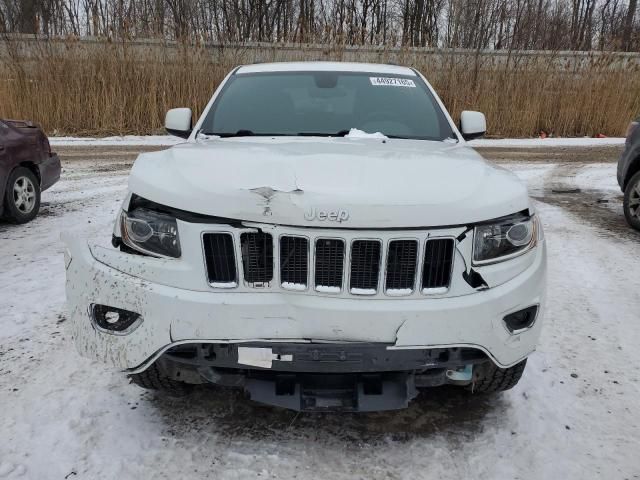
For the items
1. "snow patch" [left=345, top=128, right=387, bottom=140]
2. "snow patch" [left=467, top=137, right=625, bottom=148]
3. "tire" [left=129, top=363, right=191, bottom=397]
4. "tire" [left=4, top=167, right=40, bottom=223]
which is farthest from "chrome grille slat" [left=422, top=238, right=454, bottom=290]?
"snow patch" [left=467, top=137, right=625, bottom=148]

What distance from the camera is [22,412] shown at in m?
2.39

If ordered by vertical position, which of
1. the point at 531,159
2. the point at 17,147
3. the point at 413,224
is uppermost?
the point at 413,224

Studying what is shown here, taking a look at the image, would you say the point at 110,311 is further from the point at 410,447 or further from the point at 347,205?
the point at 410,447

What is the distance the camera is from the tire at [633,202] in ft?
18.5

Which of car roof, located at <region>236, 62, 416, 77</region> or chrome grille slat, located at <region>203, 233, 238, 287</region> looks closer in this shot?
chrome grille slat, located at <region>203, 233, 238, 287</region>

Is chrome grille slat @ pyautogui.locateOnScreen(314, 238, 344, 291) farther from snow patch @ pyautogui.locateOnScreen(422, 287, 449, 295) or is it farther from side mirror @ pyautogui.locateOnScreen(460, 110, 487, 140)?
side mirror @ pyautogui.locateOnScreen(460, 110, 487, 140)

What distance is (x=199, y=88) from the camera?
44.6ft

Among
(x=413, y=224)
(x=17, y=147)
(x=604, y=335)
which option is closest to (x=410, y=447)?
(x=413, y=224)

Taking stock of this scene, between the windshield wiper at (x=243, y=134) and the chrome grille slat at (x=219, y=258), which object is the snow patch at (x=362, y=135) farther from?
the chrome grille slat at (x=219, y=258)

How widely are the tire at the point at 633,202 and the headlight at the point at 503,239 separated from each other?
4226mm

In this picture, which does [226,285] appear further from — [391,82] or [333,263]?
[391,82]

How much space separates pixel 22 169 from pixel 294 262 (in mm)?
4841

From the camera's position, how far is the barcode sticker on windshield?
374 centimetres

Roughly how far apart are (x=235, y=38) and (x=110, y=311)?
44.4ft
